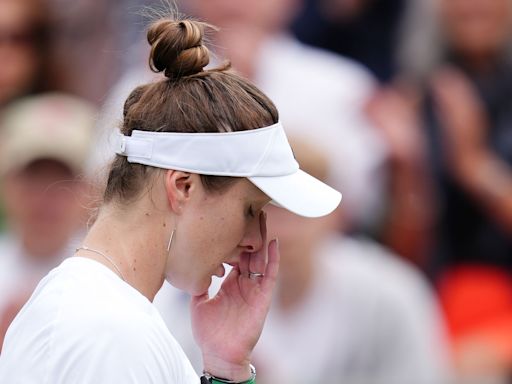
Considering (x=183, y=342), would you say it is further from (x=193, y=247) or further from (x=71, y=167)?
(x=193, y=247)

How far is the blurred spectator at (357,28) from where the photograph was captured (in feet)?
18.8

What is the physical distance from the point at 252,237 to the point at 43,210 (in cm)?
254

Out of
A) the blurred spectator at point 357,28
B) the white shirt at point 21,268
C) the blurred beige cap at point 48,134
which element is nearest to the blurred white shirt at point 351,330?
the white shirt at point 21,268

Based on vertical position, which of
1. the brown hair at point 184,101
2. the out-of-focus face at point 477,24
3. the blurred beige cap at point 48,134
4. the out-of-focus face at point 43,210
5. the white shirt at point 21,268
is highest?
the brown hair at point 184,101

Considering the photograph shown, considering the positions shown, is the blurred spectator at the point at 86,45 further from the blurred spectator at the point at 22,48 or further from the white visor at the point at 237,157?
the white visor at the point at 237,157

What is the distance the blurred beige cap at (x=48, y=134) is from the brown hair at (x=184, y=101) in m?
2.65

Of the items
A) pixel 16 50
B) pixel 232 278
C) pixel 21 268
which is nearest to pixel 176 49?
pixel 232 278

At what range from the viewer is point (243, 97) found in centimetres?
238

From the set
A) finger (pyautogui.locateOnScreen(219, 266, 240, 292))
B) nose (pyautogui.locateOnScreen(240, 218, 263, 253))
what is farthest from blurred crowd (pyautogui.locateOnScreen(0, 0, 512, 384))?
nose (pyautogui.locateOnScreen(240, 218, 263, 253))

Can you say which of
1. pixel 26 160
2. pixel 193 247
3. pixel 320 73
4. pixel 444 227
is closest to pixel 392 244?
pixel 444 227

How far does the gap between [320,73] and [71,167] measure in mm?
1277

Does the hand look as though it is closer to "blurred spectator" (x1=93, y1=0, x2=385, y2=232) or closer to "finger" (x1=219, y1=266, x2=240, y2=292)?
"finger" (x1=219, y1=266, x2=240, y2=292)

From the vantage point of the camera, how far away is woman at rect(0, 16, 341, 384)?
2.20 meters

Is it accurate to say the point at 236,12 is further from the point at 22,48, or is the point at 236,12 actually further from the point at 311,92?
the point at 22,48
